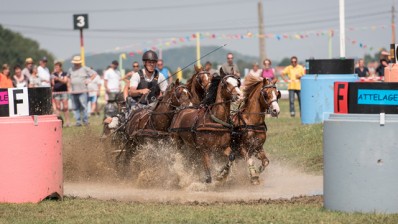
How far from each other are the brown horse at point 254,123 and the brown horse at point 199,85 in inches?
31.1

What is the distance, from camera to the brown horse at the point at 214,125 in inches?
606

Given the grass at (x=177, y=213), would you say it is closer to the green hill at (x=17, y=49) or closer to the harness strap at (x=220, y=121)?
the harness strap at (x=220, y=121)

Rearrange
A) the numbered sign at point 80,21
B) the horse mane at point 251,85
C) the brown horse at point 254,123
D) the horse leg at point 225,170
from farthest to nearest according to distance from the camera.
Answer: the numbered sign at point 80,21 < the horse mane at point 251,85 < the brown horse at point 254,123 < the horse leg at point 225,170

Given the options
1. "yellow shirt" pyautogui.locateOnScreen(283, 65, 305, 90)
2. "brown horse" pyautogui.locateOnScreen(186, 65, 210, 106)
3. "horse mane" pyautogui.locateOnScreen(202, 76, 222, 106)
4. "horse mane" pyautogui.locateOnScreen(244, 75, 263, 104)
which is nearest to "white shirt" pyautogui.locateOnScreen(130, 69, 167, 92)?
"brown horse" pyautogui.locateOnScreen(186, 65, 210, 106)

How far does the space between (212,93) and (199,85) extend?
0.83 m

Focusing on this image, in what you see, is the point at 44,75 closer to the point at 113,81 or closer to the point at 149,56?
the point at 113,81

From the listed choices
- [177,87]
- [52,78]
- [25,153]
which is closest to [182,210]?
[25,153]

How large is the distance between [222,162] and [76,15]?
63.1ft

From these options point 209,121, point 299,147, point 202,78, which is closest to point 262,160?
point 209,121

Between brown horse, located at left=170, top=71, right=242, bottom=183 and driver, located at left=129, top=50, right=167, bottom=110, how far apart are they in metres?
1.68

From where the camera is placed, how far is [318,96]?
25.6 m

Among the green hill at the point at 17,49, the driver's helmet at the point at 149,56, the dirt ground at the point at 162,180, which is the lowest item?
the dirt ground at the point at 162,180

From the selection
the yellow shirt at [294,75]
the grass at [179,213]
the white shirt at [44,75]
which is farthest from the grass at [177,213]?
the yellow shirt at [294,75]

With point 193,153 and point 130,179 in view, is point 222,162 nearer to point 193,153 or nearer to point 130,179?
point 193,153
